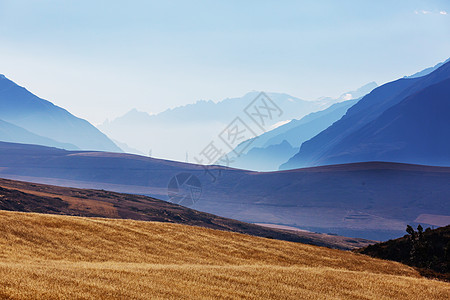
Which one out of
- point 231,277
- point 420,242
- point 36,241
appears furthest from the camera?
point 420,242

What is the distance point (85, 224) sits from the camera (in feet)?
126

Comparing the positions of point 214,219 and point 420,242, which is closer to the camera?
point 420,242

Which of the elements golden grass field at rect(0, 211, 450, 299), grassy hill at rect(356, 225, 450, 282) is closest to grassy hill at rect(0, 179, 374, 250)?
golden grass field at rect(0, 211, 450, 299)

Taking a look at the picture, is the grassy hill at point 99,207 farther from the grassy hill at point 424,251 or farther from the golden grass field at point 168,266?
the grassy hill at point 424,251

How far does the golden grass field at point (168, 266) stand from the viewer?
2017cm

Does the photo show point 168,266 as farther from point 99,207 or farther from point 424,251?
point 99,207

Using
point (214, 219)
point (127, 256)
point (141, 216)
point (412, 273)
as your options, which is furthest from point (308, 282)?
point (214, 219)

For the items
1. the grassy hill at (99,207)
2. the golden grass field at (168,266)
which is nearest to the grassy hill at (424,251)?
the golden grass field at (168,266)

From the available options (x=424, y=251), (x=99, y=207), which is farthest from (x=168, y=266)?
(x=99, y=207)

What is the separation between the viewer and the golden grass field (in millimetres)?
20172

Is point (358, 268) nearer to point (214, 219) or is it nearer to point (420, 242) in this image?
point (420, 242)

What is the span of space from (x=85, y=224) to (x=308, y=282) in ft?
60.5

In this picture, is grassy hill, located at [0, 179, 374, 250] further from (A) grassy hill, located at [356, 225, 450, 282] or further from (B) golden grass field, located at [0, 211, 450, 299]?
(A) grassy hill, located at [356, 225, 450, 282]

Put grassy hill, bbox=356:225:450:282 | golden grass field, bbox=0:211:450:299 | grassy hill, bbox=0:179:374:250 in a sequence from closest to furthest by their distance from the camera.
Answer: golden grass field, bbox=0:211:450:299, grassy hill, bbox=356:225:450:282, grassy hill, bbox=0:179:374:250
